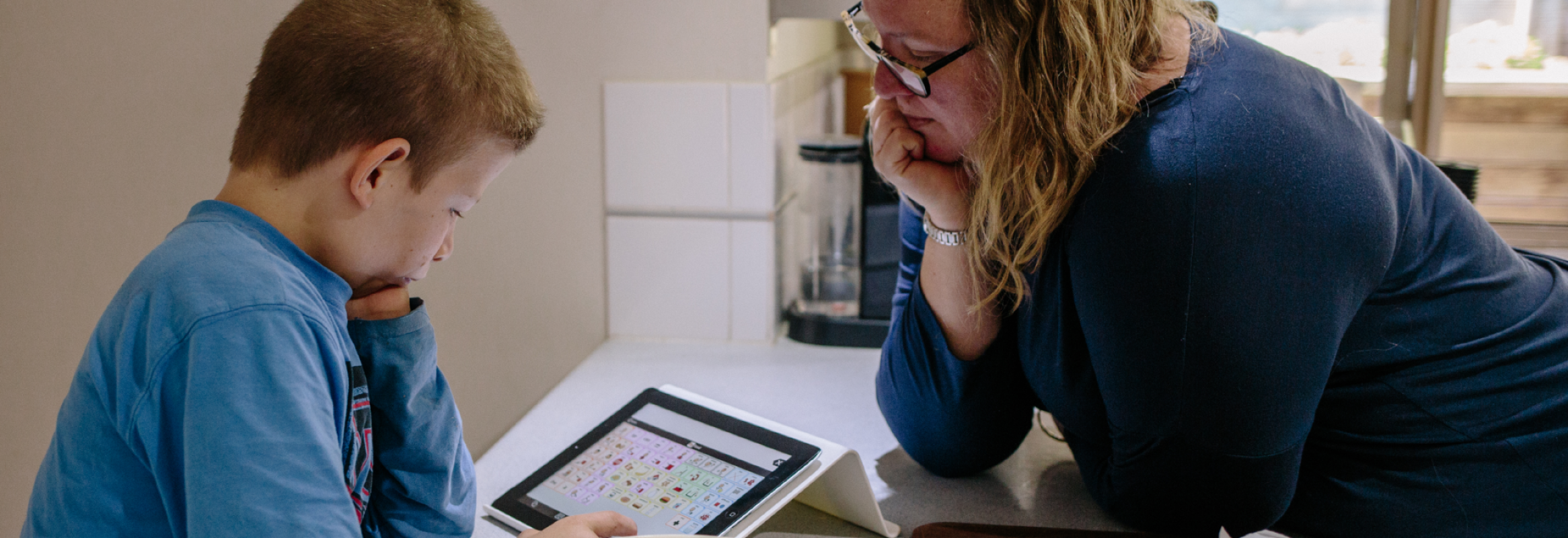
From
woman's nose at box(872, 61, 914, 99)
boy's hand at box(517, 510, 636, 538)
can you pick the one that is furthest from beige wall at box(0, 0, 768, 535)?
woman's nose at box(872, 61, 914, 99)

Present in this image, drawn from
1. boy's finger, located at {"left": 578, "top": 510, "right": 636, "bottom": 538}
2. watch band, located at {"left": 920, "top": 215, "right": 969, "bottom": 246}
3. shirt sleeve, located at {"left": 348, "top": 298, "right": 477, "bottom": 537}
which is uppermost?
watch band, located at {"left": 920, "top": 215, "right": 969, "bottom": 246}

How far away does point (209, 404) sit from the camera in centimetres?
55

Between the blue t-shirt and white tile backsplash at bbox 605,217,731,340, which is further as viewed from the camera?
white tile backsplash at bbox 605,217,731,340

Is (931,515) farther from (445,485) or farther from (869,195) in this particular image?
(869,195)

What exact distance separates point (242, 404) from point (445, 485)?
0.97 feet

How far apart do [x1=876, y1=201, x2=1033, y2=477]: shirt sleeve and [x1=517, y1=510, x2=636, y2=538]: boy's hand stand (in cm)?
40

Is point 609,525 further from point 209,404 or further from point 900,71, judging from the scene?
point 900,71

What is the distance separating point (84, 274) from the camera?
687 millimetres

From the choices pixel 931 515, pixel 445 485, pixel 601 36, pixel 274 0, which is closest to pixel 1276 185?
pixel 931 515

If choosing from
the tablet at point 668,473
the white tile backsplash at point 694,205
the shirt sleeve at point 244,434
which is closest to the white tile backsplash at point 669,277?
the white tile backsplash at point 694,205

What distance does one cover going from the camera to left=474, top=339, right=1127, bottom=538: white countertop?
3.48ft

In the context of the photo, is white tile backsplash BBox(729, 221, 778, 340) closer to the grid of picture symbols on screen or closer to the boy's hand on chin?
the grid of picture symbols on screen

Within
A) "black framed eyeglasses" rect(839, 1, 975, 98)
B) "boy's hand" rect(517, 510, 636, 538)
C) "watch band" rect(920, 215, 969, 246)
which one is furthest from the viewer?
"watch band" rect(920, 215, 969, 246)

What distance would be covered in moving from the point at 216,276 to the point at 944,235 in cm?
66
